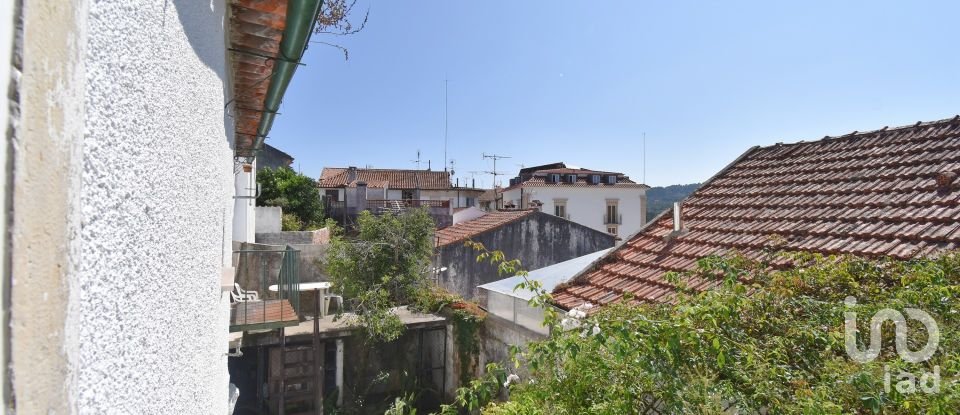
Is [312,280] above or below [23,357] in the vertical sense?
below

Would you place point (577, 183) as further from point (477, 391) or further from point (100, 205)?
point (100, 205)

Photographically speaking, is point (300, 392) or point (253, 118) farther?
point (300, 392)

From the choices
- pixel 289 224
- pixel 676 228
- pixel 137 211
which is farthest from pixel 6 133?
pixel 289 224

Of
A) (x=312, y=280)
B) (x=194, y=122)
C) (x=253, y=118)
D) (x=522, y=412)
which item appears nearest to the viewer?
(x=194, y=122)

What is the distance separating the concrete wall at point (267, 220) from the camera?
15469 mm

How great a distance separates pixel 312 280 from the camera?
13969 millimetres

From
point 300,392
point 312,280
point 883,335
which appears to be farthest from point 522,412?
point 312,280

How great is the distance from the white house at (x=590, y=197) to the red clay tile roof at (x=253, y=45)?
114 ft

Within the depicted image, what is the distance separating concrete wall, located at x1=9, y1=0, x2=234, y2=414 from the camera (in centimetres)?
65

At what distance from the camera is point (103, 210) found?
0.92 meters

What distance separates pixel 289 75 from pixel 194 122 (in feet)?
5.38

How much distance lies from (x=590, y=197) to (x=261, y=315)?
35.0 meters

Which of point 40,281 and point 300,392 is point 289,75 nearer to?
point 40,281
